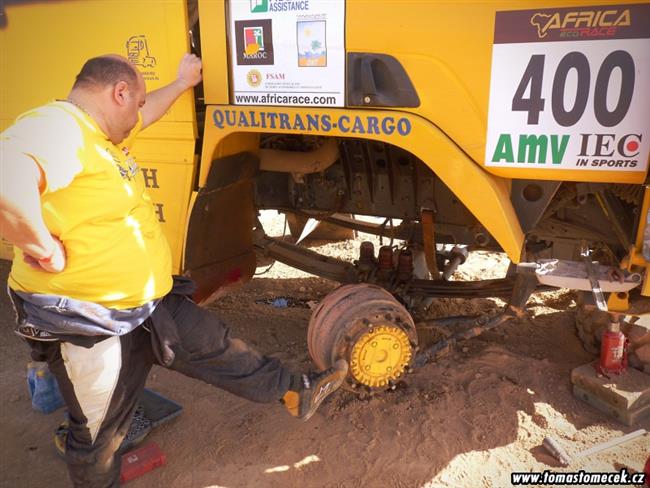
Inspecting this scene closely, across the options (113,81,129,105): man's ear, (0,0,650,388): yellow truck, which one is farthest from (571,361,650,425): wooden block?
(113,81,129,105): man's ear

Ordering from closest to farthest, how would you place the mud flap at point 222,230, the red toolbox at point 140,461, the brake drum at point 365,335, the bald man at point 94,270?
the bald man at point 94,270 < the red toolbox at point 140,461 < the brake drum at point 365,335 < the mud flap at point 222,230

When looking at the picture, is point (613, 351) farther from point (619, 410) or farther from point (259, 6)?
point (259, 6)

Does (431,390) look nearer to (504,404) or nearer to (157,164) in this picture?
(504,404)

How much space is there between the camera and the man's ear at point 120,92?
6.81 feet

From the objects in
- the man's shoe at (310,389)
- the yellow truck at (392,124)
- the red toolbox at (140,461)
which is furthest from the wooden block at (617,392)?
the red toolbox at (140,461)

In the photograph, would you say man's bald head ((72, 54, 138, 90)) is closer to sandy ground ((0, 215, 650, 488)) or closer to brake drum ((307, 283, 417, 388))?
brake drum ((307, 283, 417, 388))

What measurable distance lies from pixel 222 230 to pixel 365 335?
0.98 metres

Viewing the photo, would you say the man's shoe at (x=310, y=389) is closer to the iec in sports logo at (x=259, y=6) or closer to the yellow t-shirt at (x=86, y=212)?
the yellow t-shirt at (x=86, y=212)

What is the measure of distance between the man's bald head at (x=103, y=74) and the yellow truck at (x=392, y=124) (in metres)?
0.56

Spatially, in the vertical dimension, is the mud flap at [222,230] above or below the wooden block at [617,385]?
above

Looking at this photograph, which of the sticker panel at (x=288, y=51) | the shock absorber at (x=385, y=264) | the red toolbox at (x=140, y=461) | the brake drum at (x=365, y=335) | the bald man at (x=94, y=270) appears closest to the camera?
the bald man at (x=94, y=270)

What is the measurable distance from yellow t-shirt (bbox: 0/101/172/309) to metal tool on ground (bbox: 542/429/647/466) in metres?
1.78

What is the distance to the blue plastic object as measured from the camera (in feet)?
9.64

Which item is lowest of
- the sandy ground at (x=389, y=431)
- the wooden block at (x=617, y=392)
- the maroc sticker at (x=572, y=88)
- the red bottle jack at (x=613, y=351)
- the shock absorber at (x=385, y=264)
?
the sandy ground at (x=389, y=431)
